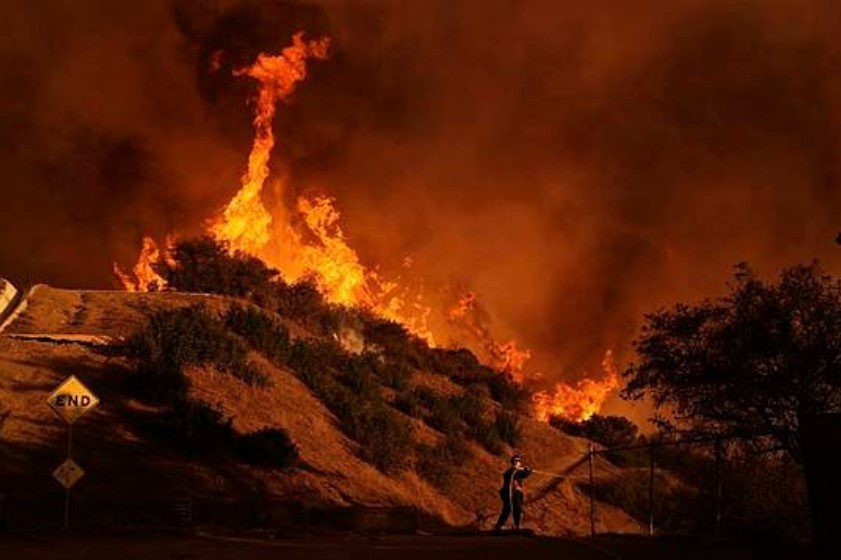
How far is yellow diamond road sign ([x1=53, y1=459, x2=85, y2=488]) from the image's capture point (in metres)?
16.5

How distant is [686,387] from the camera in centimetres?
1911

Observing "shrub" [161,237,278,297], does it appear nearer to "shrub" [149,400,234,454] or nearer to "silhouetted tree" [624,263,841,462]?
"shrub" [149,400,234,454]

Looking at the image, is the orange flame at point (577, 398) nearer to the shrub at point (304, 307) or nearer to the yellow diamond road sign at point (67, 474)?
the shrub at point (304, 307)

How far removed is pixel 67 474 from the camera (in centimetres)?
1653

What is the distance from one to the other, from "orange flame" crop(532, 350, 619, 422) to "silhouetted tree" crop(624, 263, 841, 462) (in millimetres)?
23028

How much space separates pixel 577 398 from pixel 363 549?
31.8m

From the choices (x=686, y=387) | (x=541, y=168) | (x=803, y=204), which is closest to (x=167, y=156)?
(x=541, y=168)

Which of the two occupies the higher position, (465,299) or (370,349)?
(465,299)

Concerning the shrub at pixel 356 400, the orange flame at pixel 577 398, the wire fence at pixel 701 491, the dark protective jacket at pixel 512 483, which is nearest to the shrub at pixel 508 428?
the wire fence at pixel 701 491

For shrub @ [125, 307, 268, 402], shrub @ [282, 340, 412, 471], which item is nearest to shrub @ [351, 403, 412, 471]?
shrub @ [282, 340, 412, 471]

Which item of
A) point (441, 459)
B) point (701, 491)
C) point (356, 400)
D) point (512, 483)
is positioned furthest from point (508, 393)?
point (701, 491)

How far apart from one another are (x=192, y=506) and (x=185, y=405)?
588 cm

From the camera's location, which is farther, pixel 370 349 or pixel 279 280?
pixel 279 280

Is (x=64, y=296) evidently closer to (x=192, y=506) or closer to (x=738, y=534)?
(x=192, y=506)
